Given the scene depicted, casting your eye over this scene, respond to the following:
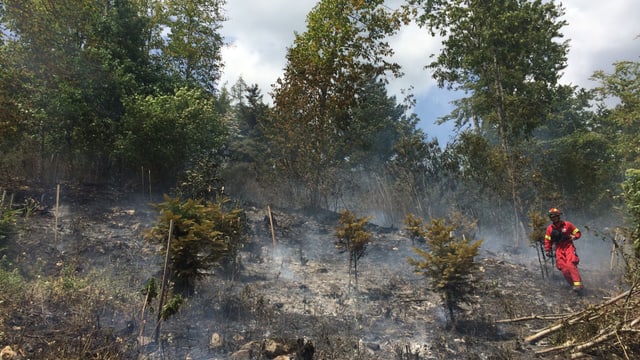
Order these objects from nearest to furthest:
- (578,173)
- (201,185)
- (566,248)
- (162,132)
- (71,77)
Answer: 1. (566,248)
2. (201,185)
3. (162,132)
4. (71,77)
5. (578,173)

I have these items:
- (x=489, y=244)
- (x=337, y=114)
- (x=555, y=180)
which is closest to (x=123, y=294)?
(x=337, y=114)

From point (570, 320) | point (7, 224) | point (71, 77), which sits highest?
point (71, 77)

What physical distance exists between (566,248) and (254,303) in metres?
7.37

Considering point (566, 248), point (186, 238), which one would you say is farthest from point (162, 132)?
point (566, 248)

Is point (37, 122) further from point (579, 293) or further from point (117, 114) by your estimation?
point (579, 293)

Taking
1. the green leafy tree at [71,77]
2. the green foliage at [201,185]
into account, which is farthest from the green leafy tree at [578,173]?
the green leafy tree at [71,77]

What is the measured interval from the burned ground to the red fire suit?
15.7 inches

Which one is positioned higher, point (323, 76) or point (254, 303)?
point (323, 76)

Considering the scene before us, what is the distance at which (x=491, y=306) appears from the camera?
27.1ft

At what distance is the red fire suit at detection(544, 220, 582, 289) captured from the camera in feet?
30.3

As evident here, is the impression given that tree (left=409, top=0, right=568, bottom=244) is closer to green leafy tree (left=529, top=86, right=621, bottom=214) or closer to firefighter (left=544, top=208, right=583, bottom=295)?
green leafy tree (left=529, top=86, right=621, bottom=214)

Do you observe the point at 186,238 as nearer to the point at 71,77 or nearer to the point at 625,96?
the point at 71,77

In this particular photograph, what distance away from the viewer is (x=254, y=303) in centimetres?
729

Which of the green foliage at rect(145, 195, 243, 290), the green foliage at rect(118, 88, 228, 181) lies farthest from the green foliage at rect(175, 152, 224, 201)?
the green foliage at rect(145, 195, 243, 290)
